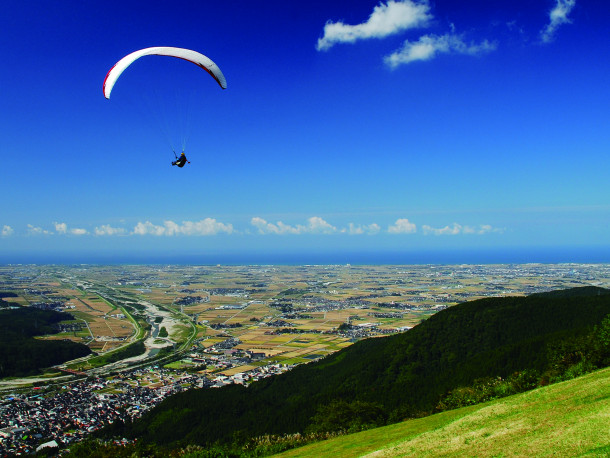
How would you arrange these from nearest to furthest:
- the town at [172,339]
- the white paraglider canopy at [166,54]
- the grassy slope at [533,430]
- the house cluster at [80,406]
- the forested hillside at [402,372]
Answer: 1. the grassy slope at [533,430]
2. the white paraglider canopy at [166,54]
3. the forested hillside at [402,372]
4. the house cluster at [80,406]
5. the town at [172,339]

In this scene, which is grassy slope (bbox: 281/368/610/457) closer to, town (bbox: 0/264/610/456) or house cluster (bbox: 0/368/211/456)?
house cluster (bbox: 0/368/211/456)

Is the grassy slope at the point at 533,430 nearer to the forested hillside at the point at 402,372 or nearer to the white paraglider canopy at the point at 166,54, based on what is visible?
the forested hillside at the point at 402,372

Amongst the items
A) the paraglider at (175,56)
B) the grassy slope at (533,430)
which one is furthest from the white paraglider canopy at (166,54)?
the grassy slope at (533,430)

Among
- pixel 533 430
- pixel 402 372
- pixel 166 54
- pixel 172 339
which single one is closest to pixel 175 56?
pixel 166 54

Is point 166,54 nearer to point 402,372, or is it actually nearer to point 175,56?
point 175,56

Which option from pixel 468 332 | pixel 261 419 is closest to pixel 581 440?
pixel 261 419

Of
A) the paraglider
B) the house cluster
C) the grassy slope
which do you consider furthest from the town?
the grassy slope

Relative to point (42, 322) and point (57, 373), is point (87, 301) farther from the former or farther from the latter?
point (57, 373)
